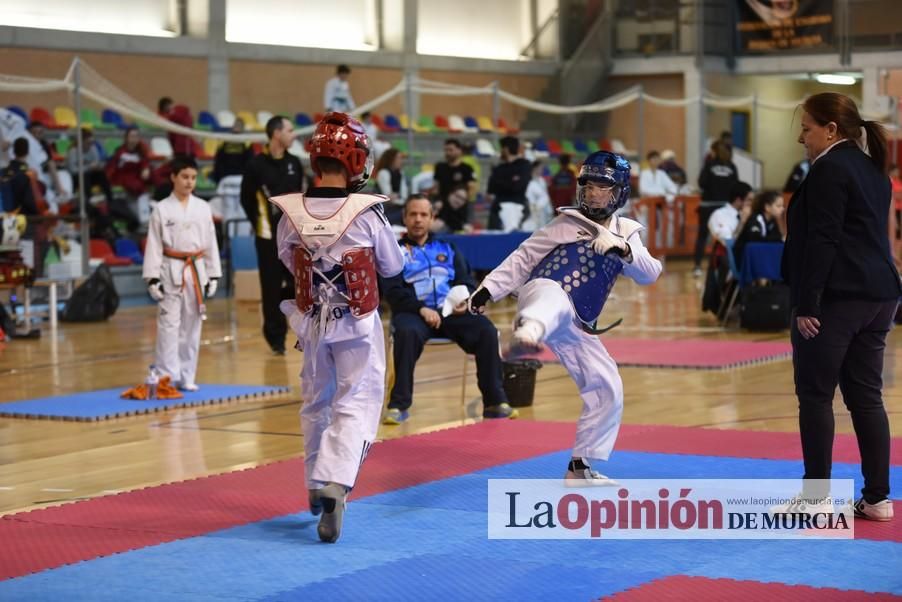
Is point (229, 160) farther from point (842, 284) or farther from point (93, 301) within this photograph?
point (842, 284)

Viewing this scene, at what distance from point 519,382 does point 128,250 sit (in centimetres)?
951

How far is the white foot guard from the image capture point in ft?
18.0

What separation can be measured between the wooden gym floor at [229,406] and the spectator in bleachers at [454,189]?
7.90 feet

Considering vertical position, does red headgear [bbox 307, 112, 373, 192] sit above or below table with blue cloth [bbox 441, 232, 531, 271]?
above

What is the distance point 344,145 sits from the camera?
5.38m

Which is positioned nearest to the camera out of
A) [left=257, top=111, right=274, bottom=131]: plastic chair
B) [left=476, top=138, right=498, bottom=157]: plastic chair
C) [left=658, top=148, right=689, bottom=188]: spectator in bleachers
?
[left=257, top=111, right=274, bottom=131]: plastic chair

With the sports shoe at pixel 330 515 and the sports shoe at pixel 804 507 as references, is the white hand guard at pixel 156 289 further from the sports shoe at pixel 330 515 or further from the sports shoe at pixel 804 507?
the sports shoe at pixel 804 507

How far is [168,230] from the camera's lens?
912 cm

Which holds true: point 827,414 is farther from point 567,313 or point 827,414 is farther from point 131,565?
point 131,565

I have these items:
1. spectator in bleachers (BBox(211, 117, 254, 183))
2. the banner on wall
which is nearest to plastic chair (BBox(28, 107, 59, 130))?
spectator in bleachers (BBox(211, 117, 254, 183))

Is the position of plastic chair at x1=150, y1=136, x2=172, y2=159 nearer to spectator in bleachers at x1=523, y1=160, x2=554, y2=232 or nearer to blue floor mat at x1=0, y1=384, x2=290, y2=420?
spectator in bleachers at x1=523, y1=160, x2=554, y2=232

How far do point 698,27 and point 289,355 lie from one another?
57.5ft

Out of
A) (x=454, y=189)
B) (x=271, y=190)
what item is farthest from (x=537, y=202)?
(x=271, y=190)

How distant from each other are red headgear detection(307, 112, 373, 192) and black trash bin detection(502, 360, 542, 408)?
3482mm
